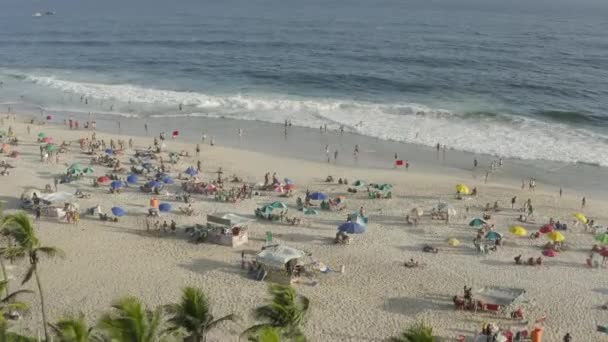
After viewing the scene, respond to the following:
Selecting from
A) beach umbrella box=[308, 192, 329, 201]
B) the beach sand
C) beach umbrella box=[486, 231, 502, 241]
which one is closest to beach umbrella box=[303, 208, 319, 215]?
the beach sand

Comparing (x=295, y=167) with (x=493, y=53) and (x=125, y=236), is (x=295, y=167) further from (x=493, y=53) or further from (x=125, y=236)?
(x=493, y=53)

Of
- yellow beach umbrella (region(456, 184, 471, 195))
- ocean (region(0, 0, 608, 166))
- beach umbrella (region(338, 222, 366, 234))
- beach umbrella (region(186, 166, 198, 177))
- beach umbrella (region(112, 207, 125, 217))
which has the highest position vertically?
ocean (region(0, 0, 608, 166))

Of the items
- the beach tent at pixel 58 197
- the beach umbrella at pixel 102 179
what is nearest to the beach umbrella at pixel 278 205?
the beach tent at pixel 58 197

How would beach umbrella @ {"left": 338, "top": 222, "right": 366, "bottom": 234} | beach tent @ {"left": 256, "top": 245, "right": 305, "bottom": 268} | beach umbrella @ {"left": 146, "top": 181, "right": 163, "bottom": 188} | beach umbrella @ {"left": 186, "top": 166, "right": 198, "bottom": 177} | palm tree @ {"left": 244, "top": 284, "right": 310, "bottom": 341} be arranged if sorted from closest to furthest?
palm tree @ {"left": 244, "top": 284, "right": 310, "bottom": 341}
beach tent @ {"left": 256, "top": 245, "right": 305, "bottom": 268}
beach umbrella @ {"left": 338, "top": 222, "right": 366, "bottom": 234}
beach umbrella @ {"left": 146, "top": 181, "right": 163, "bottom": 188}
beach umbrella @ {"left": 186, "top": 166, "right": 198, "bottom": 177}

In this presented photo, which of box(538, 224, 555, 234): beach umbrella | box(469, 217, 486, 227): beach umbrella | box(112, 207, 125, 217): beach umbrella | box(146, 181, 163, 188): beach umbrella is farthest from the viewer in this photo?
box(146, 181, 163, 188): beach umbrella

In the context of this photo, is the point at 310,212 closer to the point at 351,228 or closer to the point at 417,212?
the point at 351,228

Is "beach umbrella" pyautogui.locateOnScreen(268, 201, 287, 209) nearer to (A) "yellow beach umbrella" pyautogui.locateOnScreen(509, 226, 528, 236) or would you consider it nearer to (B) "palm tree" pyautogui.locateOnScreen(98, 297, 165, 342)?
(A) "yellow beach umbrella" pyautogui.locateOnScreen(509, 226, 528, 236)

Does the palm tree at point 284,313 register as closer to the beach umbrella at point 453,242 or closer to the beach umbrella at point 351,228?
the beach umbrella at point 351,228
